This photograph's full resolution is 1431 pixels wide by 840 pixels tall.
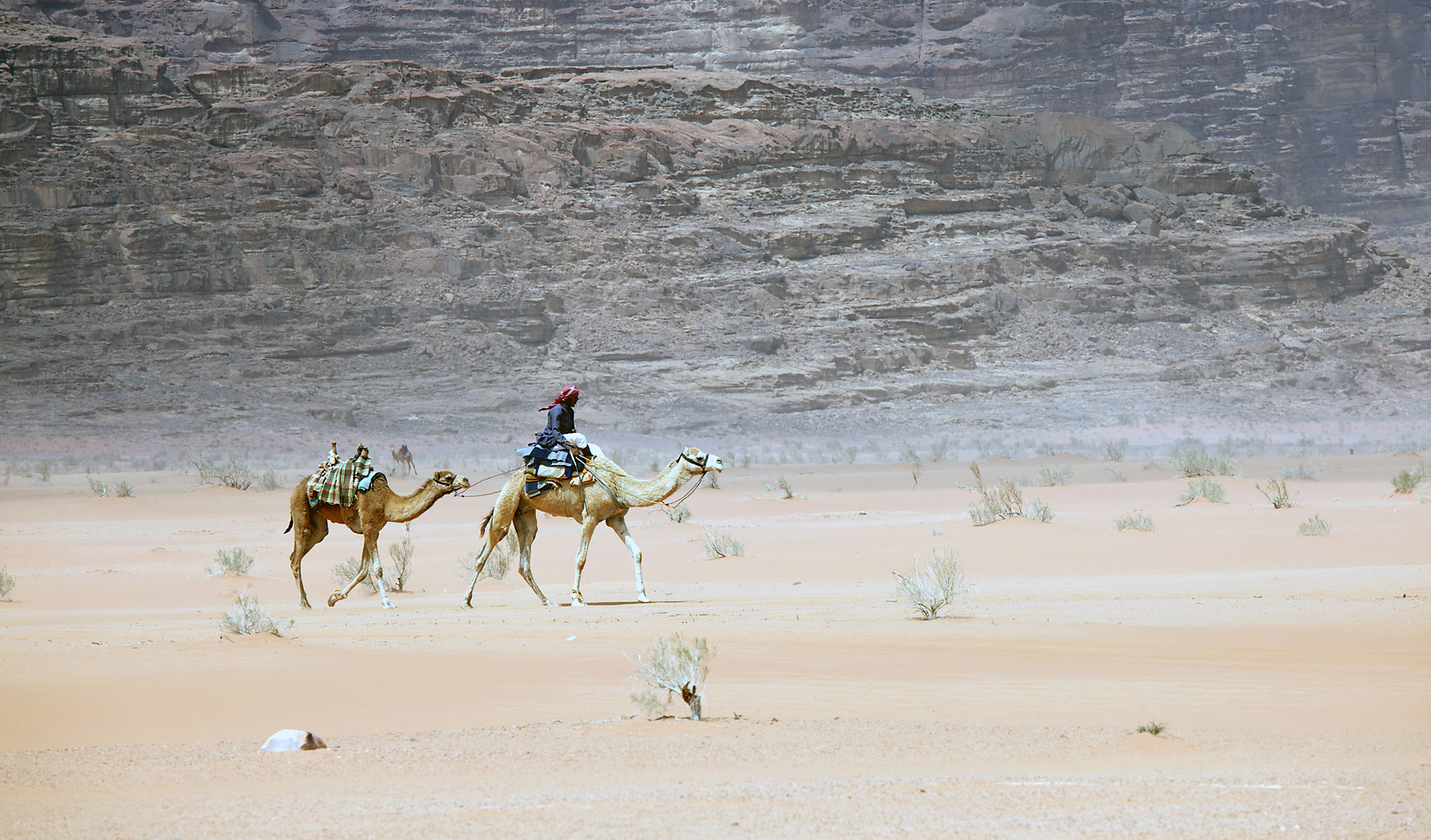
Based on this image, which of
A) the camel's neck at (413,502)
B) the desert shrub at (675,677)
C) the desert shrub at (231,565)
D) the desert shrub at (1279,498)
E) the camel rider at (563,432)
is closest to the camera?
the desert shrub at (675,677)

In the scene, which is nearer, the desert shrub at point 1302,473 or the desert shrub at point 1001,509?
the desert shrub at point 1001,509

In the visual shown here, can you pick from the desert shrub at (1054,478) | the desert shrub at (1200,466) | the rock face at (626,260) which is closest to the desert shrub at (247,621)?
the desert shrub at (1200,466)

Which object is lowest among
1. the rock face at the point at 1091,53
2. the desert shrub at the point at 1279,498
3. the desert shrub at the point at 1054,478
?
the desert shrub at the point at 1054,478

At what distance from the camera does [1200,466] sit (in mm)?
32250

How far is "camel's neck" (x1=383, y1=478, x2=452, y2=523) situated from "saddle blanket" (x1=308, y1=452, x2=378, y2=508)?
0.28 metres

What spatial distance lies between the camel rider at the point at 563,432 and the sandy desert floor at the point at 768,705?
1522 mm

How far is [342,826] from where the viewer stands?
5.26m

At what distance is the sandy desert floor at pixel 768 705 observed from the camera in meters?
5.48

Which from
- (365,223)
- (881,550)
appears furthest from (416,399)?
(881,550)

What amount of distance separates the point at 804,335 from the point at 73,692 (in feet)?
193

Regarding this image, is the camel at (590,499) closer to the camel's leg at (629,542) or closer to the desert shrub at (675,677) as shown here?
the camel's leg at (629,542)

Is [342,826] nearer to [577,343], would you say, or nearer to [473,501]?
[473,501]

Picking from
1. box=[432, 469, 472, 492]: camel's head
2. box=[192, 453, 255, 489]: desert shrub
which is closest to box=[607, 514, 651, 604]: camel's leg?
box=[432, 469, 472, 492]: camel's head

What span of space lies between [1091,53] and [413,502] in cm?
11810
